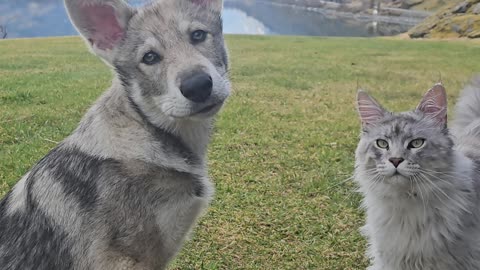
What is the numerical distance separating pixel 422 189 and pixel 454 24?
21786 millimetres

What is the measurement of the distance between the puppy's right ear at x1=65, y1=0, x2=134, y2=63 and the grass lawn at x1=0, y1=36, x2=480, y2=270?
4.22 ft

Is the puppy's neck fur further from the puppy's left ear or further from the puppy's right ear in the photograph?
the puppy's left ear

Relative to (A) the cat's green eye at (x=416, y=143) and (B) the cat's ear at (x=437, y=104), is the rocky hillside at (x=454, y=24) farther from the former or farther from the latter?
(A) the cat's green eye at (x=416, y=143)

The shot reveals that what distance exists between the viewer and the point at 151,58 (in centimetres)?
248

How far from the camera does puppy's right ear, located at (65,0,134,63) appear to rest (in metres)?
2.48

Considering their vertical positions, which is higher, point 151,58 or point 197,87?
point 151,58

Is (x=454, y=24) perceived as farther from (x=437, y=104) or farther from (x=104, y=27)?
(x=104, y=27)

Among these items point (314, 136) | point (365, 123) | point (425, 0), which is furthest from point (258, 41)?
point (425, 0)

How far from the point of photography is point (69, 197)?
2408mm

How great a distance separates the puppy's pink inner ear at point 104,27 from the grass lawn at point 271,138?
4.23 ft

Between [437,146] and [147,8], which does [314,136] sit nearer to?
[437,146]

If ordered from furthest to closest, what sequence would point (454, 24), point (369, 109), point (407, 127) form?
point (454, 24)
point (369, 109)
point (407, 127)

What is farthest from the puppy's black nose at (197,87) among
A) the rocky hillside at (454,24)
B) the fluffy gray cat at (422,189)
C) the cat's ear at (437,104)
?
the rocky hillside at (454,24)

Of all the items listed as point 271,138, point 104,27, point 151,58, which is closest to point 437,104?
point 151,58
